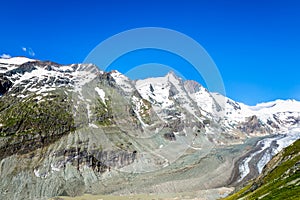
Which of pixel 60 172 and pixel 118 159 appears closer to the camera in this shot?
pixel 60 172

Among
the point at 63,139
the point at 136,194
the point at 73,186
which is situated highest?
the point at 63,139

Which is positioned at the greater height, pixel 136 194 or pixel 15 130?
pixel 15 130

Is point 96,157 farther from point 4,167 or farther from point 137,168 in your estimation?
point 4,167

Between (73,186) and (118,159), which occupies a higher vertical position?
(118,159)

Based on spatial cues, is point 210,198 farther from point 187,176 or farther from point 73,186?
point 73,186

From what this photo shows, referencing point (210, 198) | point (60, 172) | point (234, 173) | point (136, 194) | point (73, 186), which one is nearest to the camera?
point (210, 198)

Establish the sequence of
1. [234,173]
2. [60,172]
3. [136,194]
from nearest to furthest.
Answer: [136,194] → [60,172] → [234,173]

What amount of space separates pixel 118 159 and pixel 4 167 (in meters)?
61.8

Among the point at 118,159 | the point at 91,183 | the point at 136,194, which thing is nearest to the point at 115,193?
the point at 136,194

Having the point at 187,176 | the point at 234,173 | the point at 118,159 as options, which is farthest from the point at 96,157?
the point at 234,173

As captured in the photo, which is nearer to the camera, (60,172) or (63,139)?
(60,172)

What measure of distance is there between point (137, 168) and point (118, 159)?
39.9 feet

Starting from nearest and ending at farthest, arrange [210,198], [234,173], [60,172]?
[210,198], [60,172], [234,173]

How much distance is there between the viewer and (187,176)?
587 ft
